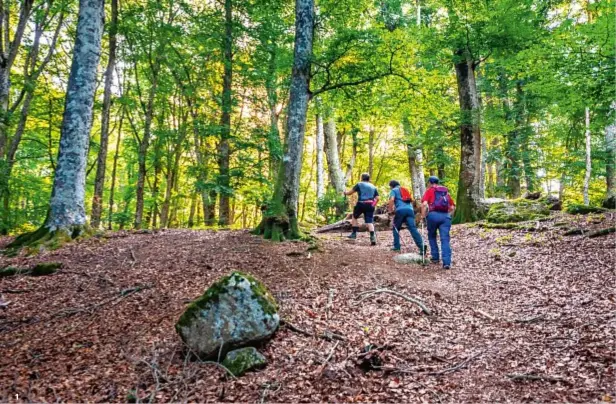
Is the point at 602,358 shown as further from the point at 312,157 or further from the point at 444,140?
the point at 312,157

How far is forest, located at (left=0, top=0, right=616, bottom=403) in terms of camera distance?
3600 millimetres

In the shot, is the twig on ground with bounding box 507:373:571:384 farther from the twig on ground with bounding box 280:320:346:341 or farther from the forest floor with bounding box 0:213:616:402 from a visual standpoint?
the twig on ground with bounding box 280:320:346:341

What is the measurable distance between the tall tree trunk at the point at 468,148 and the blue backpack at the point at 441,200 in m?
5.44

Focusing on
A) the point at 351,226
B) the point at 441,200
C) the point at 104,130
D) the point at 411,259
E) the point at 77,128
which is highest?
the point at 104,130

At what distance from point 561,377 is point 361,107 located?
23.6 ft

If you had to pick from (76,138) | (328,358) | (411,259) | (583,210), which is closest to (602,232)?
(583,210)

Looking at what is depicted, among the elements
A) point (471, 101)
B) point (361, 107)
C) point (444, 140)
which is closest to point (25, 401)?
point (361, 107)

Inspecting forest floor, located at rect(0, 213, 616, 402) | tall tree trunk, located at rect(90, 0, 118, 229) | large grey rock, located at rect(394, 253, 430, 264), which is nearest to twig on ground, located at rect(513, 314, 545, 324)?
forest floor, located at rect(0, 213, 616, 402)

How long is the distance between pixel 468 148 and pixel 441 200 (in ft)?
19.2

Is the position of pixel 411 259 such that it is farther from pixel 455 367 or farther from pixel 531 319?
pixel 455 367

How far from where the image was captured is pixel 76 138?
7.50m

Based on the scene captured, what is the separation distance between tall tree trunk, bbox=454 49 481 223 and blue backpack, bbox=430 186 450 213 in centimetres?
544

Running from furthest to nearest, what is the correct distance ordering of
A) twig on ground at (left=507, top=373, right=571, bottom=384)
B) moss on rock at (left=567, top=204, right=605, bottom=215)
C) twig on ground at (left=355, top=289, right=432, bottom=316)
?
1. moss on rock at (left=567, top=204, right=605, bottom=215)
2. twig on ground at (left=355, top=289, right=432, bottom=316)
3. twig on ground at (left=507, top=373, right=571, bottom=384)

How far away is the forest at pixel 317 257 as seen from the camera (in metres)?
3.60
